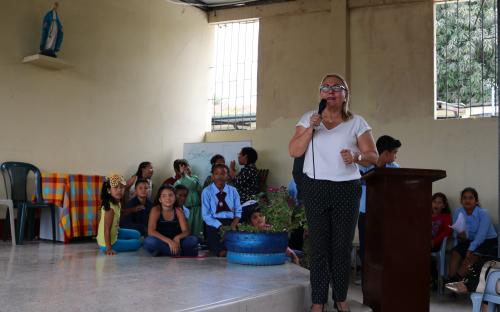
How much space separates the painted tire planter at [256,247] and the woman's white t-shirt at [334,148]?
1338 millimetres

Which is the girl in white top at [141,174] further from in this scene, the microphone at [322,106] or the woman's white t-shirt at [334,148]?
the microphone at [322,106]

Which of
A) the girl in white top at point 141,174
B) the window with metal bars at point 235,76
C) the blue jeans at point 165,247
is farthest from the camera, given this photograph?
the window with metal bars at point 235,76

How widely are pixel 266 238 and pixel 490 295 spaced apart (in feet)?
6.60

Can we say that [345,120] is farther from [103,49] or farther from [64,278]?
[103,49]

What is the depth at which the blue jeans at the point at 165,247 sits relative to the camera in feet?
13.7

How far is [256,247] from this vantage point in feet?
12.5

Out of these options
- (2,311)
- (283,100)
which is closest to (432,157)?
(283,100)

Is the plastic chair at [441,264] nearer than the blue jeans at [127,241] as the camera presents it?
No

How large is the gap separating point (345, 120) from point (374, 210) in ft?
2.08

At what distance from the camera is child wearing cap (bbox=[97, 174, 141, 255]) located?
4.34 m

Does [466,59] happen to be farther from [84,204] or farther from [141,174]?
[84,204]

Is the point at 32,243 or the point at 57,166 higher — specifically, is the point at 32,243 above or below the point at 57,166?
below

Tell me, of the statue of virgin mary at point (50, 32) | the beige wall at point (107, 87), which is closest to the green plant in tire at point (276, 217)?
the beige wall at point (107, 87)

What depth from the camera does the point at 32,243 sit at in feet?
17.1
